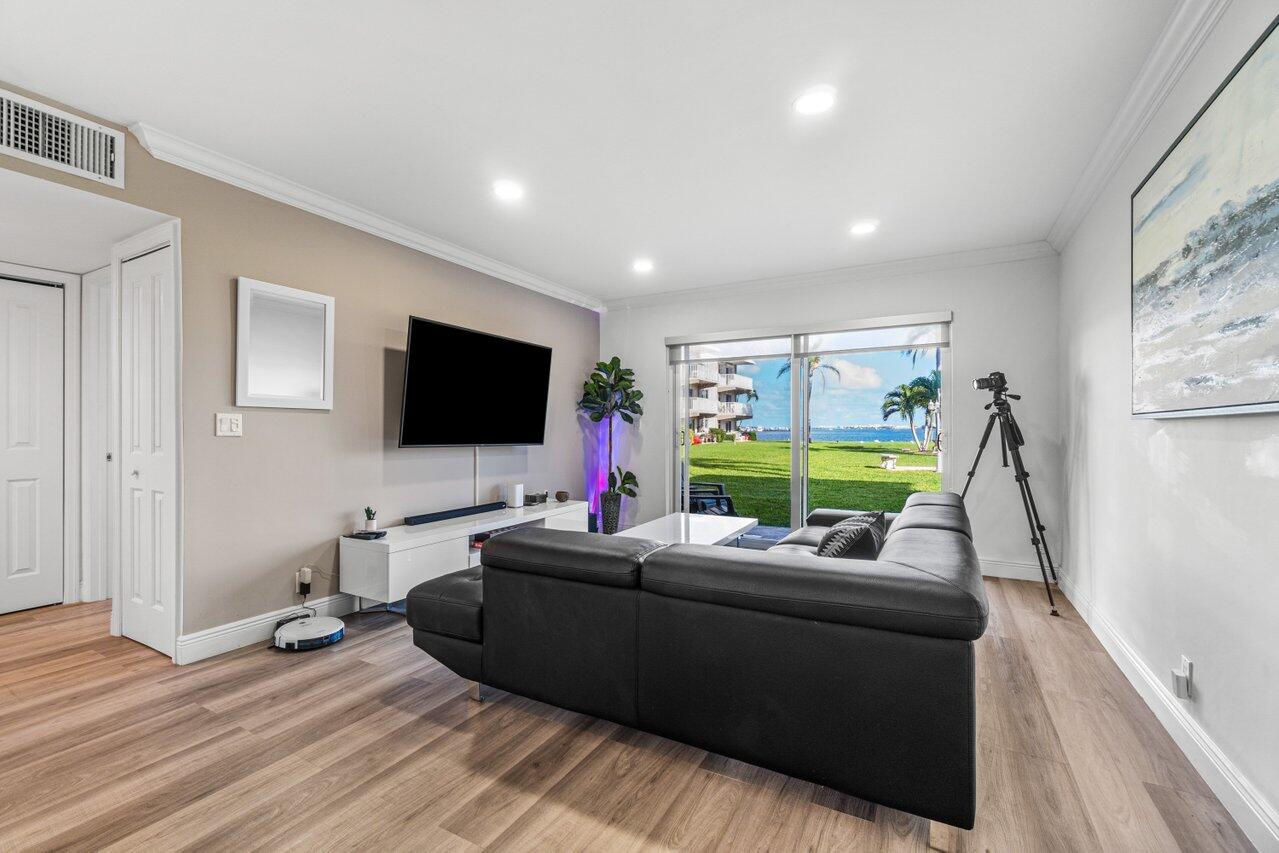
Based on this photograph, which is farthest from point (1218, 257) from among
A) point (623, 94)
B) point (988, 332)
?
point (988, 332)

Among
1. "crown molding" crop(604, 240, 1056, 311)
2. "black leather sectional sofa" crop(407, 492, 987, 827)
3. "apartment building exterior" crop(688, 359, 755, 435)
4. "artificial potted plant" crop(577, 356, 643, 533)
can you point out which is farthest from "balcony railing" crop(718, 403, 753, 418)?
"black leather sectional sofa" crop(407, 492, 987, 827)

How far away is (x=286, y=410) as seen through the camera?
3141 millimetres

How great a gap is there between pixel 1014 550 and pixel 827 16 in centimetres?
390

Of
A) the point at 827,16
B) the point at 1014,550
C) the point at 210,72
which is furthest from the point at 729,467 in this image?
the point at 210,72

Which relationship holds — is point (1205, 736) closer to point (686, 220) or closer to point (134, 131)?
point (686, 220)

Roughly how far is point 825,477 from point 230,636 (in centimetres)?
438

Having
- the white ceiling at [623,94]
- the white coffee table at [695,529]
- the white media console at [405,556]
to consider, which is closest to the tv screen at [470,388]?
the white media console at [405,556]

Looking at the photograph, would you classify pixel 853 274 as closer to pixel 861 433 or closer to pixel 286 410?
pixel 861 433

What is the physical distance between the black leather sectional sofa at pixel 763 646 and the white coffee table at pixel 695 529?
5.24ft

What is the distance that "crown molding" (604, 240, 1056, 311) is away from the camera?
13.5 ft

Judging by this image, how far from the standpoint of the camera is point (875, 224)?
145 inches

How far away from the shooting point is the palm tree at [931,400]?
455 cm

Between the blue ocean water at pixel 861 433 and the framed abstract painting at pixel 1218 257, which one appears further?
the blue ocean water at pixel 861 433

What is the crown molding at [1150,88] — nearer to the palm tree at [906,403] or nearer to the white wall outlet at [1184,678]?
the palm tree at [906,403]
